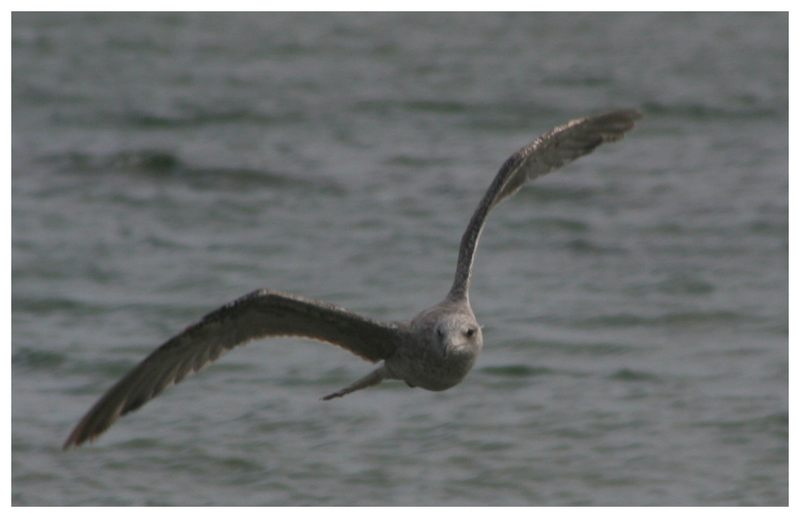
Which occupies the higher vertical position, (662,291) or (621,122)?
(621,122)

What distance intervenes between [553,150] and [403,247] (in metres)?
4.97

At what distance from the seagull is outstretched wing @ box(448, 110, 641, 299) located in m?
0.32

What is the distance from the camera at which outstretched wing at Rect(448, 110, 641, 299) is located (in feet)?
28.4

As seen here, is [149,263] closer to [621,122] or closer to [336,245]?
[336,245]

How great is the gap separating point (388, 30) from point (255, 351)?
978cm

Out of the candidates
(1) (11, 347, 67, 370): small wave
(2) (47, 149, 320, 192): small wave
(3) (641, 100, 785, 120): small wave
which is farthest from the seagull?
(3) (641, 100, 785, 120): small wave

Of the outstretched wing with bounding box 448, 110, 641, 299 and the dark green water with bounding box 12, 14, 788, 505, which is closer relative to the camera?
the outstretched wing with bounding box 448, 110, 641, 299

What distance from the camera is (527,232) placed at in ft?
48.4

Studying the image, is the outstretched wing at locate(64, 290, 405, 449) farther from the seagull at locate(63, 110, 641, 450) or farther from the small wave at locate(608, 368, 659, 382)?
the small wave at locate(608, 368, 659, 382)

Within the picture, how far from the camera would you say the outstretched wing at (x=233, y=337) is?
761 centimetres

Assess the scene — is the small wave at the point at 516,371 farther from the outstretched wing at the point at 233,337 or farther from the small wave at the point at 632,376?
the outstretched wing at the point at 233,337

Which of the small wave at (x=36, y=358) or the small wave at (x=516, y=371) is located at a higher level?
the small wave at (x=36, y=358)

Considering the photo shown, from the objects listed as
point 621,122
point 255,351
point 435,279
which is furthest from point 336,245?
point 621,122

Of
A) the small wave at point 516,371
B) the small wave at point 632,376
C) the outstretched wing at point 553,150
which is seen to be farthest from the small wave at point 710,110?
the outstretched wing at point 553,150
